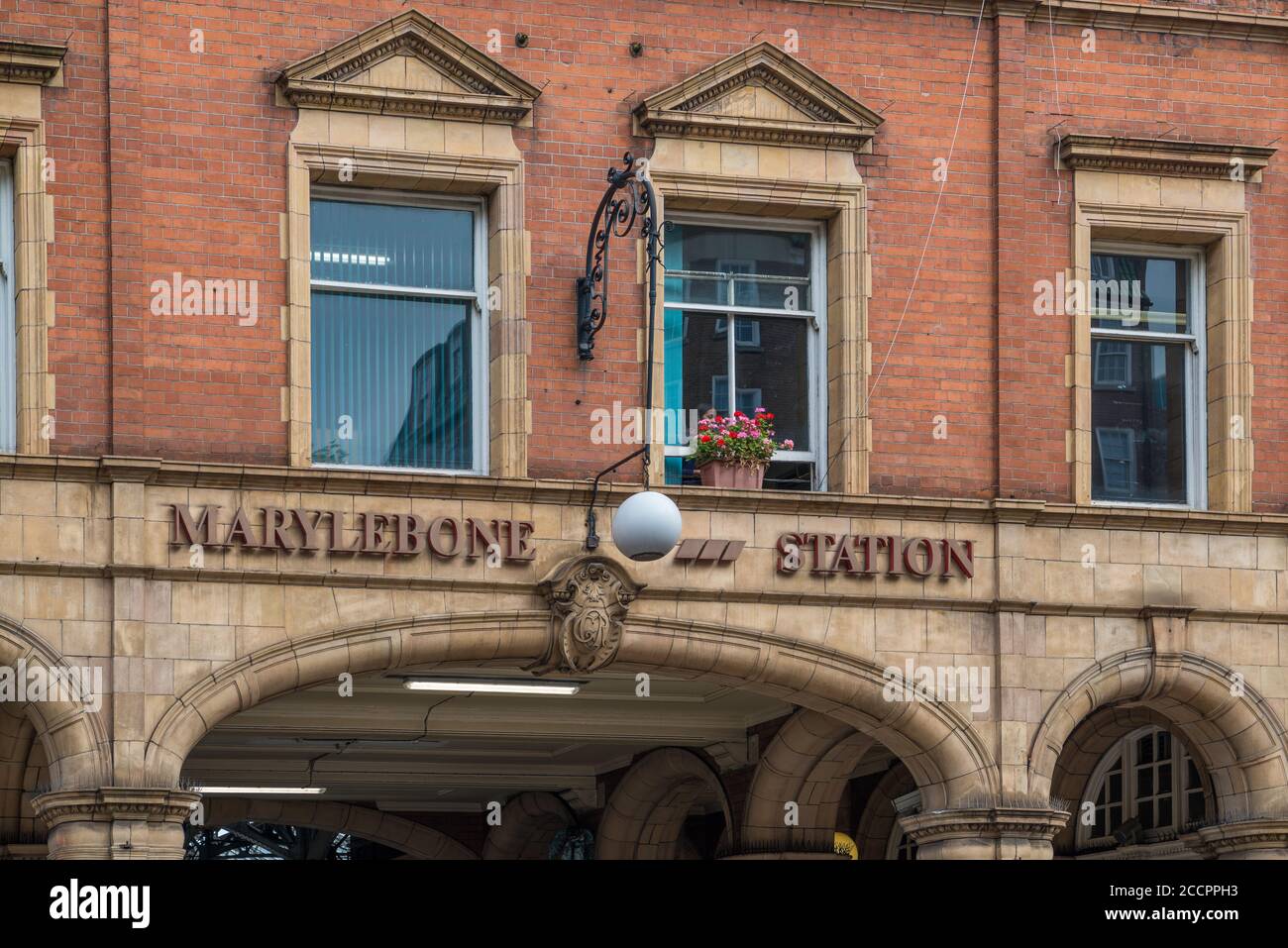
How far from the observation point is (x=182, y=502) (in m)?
18.2

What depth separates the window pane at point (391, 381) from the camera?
19297 mm

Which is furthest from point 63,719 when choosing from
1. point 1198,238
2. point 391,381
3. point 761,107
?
point 1198,238

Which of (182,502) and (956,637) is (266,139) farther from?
(956,637)

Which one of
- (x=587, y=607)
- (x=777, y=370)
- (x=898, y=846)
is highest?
(x=777, y=370)

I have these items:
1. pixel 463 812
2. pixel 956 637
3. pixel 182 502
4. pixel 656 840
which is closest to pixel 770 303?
pixel 956 637

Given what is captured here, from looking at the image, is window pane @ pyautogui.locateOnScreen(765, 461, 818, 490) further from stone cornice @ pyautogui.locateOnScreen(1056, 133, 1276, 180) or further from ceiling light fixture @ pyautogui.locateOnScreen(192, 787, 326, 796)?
ceiling light fixture @ pyautogui.locateOnScreen(192, 787, 326, 796)

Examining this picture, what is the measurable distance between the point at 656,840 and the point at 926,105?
9.38m

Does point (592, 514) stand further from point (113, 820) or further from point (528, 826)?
point (528, 826)

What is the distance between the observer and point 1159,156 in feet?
68.0

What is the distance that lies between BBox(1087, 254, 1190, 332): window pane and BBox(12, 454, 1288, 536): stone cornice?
1.74 m

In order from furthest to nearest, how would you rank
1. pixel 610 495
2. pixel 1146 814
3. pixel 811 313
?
pixel 1146 814 → pixel 811 313 → pixel 610 495

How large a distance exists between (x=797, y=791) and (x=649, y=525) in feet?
21.3
